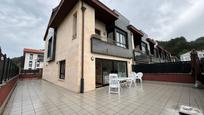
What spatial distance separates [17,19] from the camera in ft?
33.2

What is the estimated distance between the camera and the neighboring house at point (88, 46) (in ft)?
19.8

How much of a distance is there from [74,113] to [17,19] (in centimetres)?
1198

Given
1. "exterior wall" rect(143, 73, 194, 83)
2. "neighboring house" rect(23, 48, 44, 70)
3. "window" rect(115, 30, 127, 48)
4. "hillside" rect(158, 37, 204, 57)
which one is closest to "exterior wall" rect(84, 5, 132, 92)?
"window" rect(115, 30, 127, 48)

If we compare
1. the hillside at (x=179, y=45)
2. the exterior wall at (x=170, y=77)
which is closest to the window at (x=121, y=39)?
the exterior wall at (x=170, y=77)

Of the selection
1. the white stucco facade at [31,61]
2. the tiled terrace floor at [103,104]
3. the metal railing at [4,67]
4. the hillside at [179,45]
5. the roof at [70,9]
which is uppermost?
the hillside at [179,45]

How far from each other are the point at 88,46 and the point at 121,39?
461 cm

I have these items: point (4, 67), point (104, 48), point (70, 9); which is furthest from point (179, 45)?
point (4, 67)

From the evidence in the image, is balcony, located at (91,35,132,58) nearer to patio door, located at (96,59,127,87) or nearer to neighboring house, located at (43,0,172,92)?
neighboring house, located at (43,0,172,92)

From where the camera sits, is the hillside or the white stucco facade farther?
the hillside

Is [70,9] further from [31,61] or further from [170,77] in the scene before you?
[31,61]

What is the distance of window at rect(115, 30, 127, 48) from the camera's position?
9305 mm

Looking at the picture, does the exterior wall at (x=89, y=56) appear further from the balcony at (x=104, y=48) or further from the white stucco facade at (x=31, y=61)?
the white stucco facade at (x=31, y=61)

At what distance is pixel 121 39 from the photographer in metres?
9.84

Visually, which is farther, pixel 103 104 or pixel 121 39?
pixel 121 39
